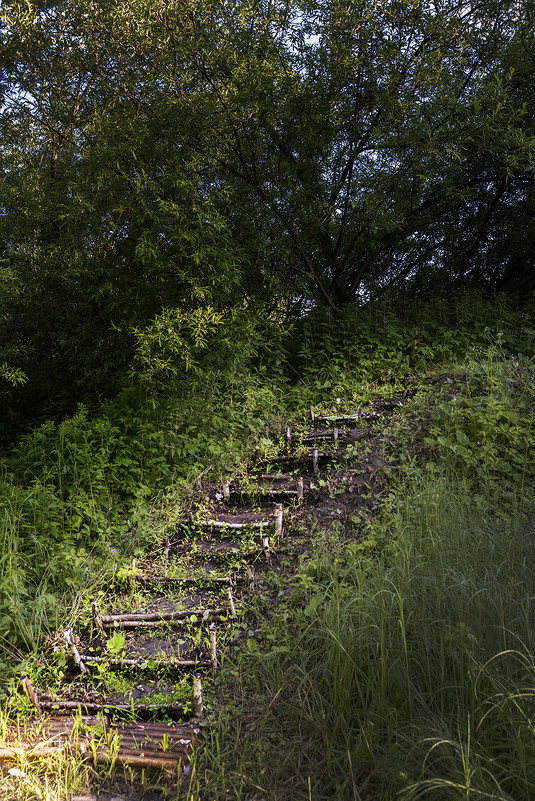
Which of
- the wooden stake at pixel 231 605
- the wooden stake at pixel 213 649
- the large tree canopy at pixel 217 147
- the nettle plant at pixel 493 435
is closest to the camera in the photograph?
the wooden stake at pixel 213 649

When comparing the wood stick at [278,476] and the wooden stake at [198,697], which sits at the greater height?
the wood stick at [278,476]

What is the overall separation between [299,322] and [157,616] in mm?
5688

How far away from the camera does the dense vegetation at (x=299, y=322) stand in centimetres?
235

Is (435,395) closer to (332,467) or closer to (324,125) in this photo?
(332,467)

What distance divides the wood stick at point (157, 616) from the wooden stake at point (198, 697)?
0.58 m

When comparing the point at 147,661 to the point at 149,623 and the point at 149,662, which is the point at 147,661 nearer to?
the point at 149,662

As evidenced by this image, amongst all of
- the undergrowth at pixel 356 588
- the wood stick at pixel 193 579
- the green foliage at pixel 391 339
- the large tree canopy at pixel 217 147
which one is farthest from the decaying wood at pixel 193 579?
the green foliage at pixel 391 339

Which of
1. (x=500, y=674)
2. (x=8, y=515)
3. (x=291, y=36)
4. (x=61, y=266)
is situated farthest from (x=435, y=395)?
(x=291, y=36)

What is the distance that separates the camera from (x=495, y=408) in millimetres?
4434

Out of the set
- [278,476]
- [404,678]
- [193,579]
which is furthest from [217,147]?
[404,678]

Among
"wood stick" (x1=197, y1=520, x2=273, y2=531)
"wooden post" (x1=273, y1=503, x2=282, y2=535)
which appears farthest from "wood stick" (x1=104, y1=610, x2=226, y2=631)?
"wood stick" (x1=197, y1=520, x2=273, y2=531)

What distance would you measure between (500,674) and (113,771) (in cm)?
167

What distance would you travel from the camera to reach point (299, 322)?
8516mm

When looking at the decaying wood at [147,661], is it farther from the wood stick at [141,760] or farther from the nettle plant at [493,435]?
the nettle plant at [493,435]
